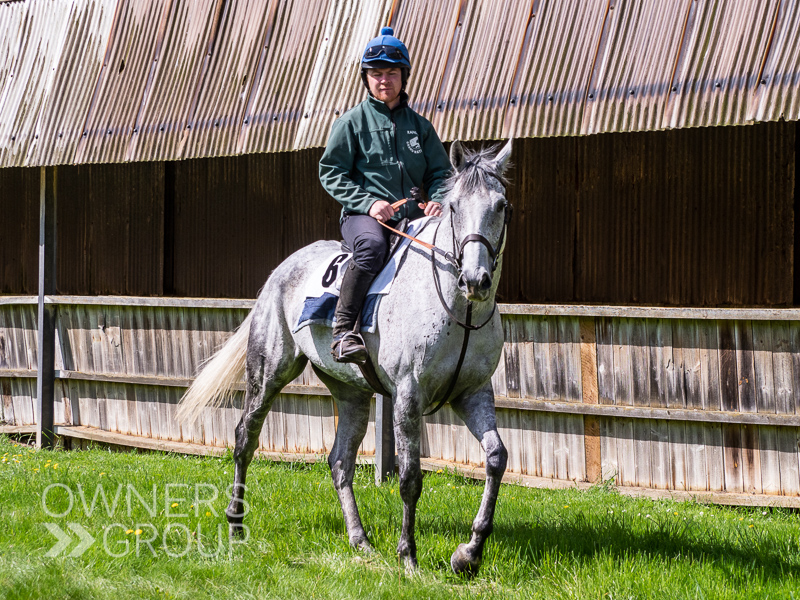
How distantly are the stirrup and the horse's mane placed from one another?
109 cm

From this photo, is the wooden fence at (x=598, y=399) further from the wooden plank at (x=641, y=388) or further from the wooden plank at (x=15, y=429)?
the wooden plank at (x=15, y=429)

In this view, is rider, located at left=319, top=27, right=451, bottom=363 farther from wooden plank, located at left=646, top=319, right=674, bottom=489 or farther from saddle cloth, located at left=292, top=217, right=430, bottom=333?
wooden plank, located at left=646, top=319, right=674, bottom=489

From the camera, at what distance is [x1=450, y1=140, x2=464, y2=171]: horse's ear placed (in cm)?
518

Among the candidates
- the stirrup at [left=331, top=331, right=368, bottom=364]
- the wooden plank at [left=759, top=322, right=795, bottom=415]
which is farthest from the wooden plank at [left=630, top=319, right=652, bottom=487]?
the stirrup at [left=331, top=331, right=368, bottom=364]

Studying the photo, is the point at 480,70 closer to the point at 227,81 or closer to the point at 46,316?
the point at 227,81

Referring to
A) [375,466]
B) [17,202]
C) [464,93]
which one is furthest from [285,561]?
[17,202]

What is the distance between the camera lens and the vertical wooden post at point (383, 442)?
9273mm

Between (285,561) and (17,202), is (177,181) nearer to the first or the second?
(17,202)

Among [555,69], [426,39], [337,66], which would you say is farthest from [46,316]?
[555,69]

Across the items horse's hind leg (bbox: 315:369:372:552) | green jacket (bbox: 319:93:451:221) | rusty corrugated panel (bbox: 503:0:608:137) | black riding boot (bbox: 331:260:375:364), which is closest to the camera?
black riding boot (bbox: 331:260:375:364)

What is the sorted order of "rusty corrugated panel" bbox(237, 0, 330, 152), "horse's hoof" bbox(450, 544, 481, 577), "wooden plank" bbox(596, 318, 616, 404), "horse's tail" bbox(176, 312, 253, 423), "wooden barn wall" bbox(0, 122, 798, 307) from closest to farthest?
"horse's hoof" bbox(450, 544, 481, 577) < "horse's tail" bbox(176, 312, 253, 423) < "wooden barn wall" bbox(0, 122, 798, 307) < "wooden plank" bbox(596, 318, 616, 404) < "rusty corrugated panel" bbox(237, 0, 330, 152)

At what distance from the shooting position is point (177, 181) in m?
11.7

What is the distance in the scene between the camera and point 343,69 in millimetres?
9070

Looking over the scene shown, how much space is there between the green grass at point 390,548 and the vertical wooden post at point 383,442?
1017 millimetres
